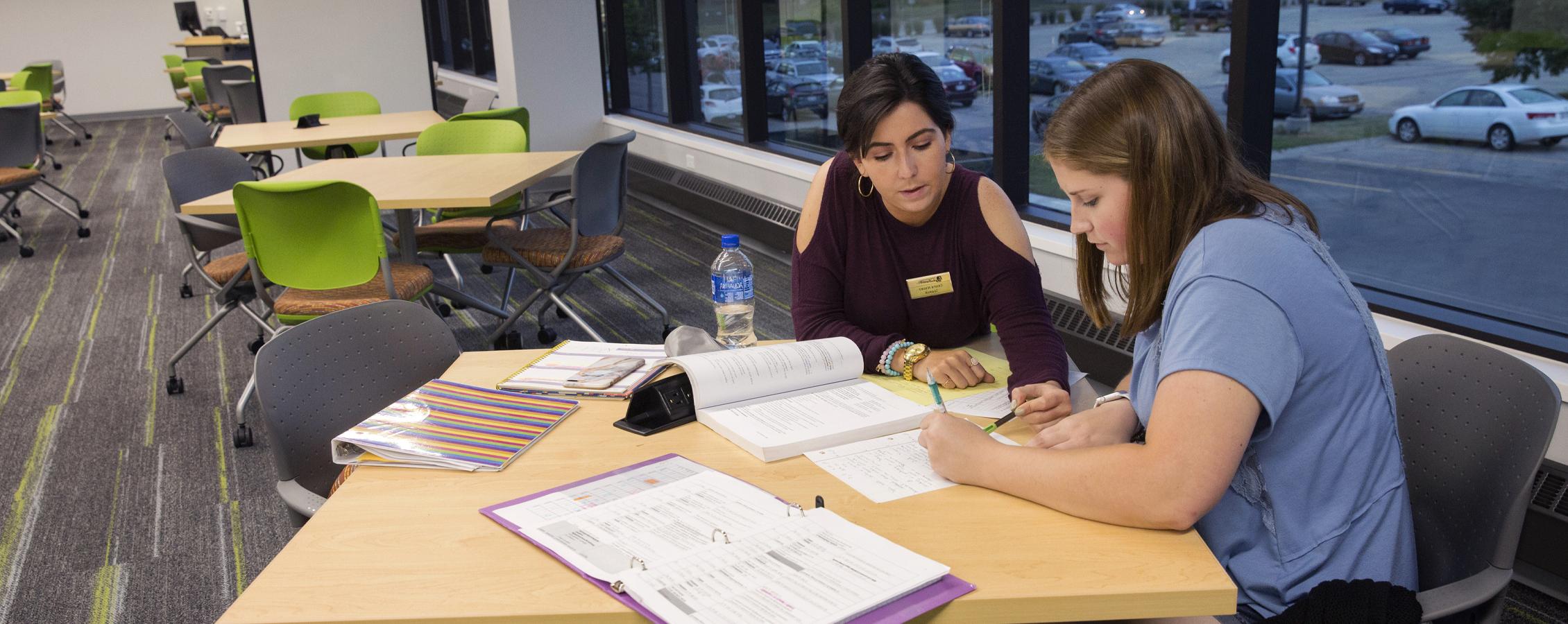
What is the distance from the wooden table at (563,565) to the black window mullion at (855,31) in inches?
158

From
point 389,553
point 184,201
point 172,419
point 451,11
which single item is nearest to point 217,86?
point 451,11

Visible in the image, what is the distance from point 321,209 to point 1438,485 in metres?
3.15

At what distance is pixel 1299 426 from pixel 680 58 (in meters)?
6.62

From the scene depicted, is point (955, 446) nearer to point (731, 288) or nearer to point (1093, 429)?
point (1093, 429)

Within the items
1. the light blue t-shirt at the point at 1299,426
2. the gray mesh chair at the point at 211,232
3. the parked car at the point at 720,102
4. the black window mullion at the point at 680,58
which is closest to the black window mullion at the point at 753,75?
the parked car at the point at 720,102

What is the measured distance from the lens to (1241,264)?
1.26 metres

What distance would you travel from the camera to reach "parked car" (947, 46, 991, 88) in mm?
4535

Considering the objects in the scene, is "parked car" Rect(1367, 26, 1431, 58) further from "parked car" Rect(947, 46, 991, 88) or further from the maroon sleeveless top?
"parked car" Rect(947, 46, 991, 88)

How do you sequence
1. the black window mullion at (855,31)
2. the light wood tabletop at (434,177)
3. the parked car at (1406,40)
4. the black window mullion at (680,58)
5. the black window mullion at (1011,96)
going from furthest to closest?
the black window mullion at (680,58) → the black window mullion at (855,31) → the black window mullion at (1011,96) → the light wood tabletop at (434,177) → the parked car at (1406,40)

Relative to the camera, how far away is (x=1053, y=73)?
167 inches

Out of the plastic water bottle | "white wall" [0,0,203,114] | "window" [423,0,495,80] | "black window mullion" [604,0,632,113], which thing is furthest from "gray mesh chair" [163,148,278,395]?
"white wall" [0,0,203,114]

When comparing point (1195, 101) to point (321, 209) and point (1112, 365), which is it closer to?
point (1112, 365)

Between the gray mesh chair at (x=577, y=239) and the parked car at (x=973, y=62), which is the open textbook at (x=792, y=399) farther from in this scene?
the parked car at (x=973, y=62)

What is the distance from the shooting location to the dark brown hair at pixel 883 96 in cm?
203
